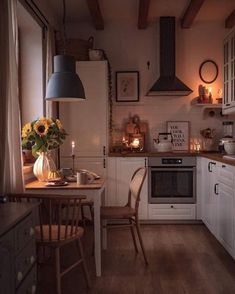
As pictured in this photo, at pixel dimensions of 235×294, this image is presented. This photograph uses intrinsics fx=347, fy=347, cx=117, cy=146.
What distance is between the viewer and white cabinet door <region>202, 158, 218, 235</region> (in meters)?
3.84

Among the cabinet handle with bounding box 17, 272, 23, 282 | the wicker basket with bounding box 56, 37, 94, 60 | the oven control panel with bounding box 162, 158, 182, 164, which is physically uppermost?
the wicker basket with bounding box 56, 37, 94, 60

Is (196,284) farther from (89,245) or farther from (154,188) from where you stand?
(154,188)

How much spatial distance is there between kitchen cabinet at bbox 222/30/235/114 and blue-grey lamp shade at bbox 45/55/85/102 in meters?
2.01

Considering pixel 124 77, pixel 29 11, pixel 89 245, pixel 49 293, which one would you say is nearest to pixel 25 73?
pixel 29 11

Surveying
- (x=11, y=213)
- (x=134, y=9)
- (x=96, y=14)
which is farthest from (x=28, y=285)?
(x=134, y=9)

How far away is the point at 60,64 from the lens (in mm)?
3145

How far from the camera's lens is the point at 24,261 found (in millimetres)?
1843

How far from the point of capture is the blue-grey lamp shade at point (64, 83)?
10.0 ft

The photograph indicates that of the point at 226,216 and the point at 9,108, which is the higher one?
the point at 9,108

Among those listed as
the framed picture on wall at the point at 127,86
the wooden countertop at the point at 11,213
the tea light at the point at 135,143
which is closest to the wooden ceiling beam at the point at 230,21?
the framed picture on wall at the point at 127,86

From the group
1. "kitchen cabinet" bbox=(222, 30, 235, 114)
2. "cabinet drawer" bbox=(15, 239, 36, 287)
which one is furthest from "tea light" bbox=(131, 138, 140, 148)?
"cabinet drawer" bbox=(15, 239, 36, 287)

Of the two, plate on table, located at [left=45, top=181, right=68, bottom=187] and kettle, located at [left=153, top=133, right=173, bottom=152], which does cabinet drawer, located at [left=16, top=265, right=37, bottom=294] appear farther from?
kettle, located at [left=153, top=133, right=173, bottom=152]

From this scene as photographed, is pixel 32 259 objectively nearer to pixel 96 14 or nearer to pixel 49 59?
pixel 49 59

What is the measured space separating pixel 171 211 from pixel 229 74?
1.94 metres
